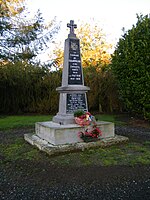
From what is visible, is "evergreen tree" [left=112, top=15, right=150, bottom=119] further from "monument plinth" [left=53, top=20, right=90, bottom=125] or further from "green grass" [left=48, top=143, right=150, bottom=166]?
"green grass" [left=48, top=143, right=150, bottom=166]

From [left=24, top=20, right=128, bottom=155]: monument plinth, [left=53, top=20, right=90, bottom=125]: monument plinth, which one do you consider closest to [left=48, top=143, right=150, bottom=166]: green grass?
[left=24, top=20, right=128, bottom=155]: monument plinth

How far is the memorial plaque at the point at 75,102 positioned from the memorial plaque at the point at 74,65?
1.30 ft

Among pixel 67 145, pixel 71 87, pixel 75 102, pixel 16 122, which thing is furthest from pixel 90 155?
pixel 16 122

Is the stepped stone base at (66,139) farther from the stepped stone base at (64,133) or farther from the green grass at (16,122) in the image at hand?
the green grass at (16,122)

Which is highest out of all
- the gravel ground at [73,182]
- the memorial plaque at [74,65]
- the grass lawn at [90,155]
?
the memorial plaque at [74,65]

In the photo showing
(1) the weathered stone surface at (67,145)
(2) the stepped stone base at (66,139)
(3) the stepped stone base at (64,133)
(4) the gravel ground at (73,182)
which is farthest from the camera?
(3) the stepped stone base at (64,133)

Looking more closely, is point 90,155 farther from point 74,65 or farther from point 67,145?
point 74,65

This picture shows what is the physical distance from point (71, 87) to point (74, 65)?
28.7 inches

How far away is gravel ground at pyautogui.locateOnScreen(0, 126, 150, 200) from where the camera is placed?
2.74 metres

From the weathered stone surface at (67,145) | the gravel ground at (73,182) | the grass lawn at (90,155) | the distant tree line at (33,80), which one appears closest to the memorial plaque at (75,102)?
the weathered stone surface at (67,145)

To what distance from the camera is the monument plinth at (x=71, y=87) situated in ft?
18.8

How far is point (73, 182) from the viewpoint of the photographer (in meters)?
3.15

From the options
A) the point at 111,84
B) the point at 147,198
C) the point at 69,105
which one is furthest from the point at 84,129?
the point at 111,84

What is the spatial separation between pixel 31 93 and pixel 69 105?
320 inches
